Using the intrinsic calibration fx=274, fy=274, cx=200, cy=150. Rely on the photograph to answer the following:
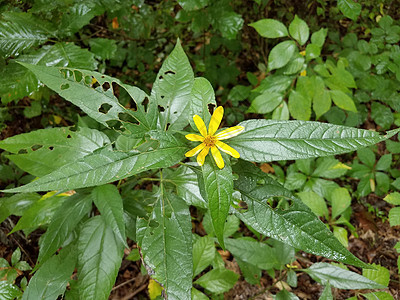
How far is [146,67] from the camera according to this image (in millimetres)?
3023

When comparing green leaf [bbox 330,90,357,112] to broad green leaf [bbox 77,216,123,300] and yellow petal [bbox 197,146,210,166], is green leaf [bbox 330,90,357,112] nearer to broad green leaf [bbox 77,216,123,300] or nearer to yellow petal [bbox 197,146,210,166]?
yellow petal [bbox 197,146,210,166]

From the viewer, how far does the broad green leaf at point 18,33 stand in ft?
5.15

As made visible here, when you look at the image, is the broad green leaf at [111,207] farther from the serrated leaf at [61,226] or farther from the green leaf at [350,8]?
the green leaf at [350,8]

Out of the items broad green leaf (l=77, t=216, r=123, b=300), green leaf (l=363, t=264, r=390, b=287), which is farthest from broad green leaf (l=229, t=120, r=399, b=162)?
green leaf (l=363, t=264, r=390, b=287)

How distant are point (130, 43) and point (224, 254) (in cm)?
220

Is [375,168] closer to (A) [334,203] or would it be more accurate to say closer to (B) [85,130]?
(A) [334,203]

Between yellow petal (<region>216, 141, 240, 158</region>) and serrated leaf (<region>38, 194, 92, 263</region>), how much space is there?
2.59ft

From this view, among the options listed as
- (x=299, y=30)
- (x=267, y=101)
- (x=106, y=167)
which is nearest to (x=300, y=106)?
(x=267, y=101)

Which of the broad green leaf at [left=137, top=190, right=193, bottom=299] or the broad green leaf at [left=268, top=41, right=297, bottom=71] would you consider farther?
the broad green leaf at [left=268, top=41, right=297, bottom=71]

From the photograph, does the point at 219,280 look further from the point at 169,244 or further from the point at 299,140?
the point at 299,140

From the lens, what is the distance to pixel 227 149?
97 cm

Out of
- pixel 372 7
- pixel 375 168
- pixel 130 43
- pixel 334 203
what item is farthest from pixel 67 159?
pixel 372 7

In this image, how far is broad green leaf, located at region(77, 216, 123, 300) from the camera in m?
1.30

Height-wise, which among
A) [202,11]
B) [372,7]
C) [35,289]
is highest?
[202,11]
